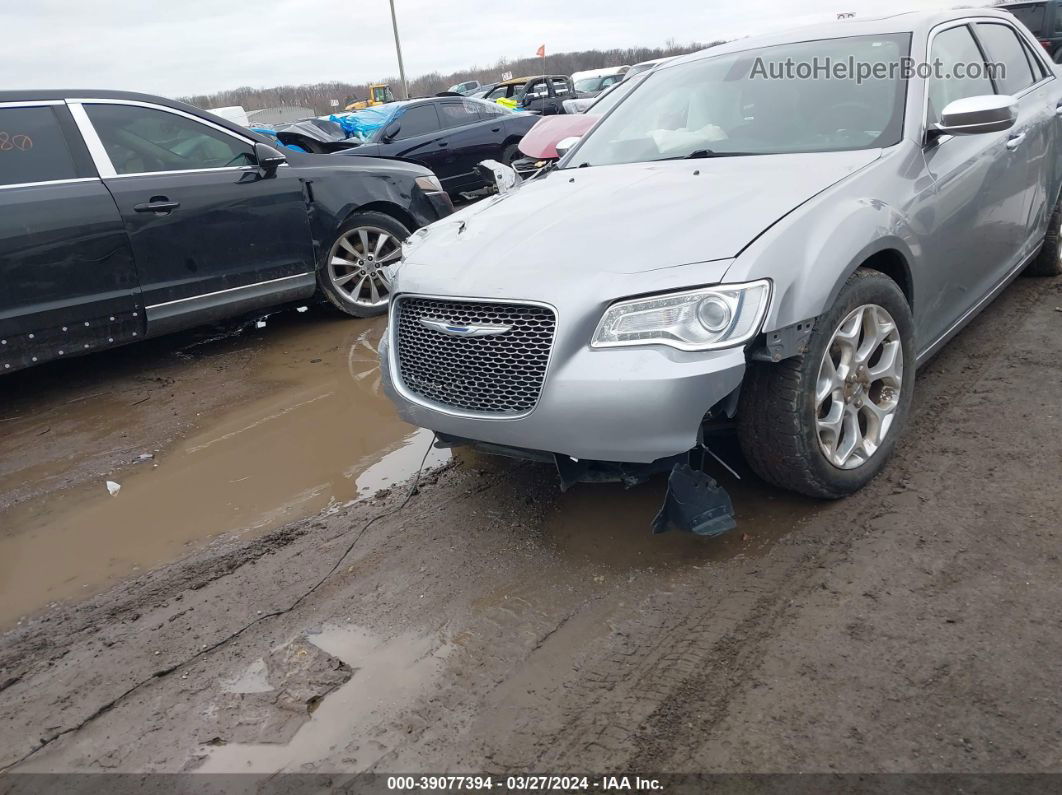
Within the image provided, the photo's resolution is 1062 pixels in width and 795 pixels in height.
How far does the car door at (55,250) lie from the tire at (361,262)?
4.77 feet

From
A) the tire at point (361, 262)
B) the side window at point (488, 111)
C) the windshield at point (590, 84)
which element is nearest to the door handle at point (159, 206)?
the tire at point (361, 262)

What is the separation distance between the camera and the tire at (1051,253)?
4.98 meters

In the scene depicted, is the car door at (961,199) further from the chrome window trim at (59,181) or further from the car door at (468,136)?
the car door at (468,136)

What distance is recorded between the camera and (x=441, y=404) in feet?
9.63

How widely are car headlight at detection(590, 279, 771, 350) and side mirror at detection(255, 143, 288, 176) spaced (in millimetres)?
4019

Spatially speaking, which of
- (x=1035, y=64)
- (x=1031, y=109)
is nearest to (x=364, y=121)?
(x=1035, y=64)

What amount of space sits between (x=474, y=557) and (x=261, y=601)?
2.46ft

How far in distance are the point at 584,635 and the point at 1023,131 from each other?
3568 mm

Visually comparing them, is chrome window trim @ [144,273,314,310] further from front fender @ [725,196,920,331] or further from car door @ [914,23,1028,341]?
car door @ [914,23,1028,341]

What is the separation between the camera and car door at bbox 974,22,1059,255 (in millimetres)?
4285

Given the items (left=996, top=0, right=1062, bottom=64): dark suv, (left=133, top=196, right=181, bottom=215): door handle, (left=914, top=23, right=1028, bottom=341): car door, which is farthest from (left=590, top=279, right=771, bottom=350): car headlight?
(left=996, top=0, right=1062, bottom=64): dark suv

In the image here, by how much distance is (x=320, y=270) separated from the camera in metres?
6.04

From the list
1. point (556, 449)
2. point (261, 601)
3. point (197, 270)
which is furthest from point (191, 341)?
point (556, 449)

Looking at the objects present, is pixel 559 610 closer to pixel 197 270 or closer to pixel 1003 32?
pixel 197 270
